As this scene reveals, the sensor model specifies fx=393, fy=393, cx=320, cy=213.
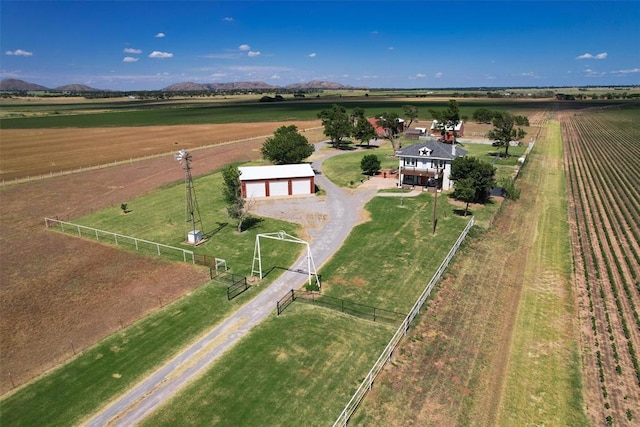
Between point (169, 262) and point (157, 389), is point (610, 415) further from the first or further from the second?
point (169, 262)

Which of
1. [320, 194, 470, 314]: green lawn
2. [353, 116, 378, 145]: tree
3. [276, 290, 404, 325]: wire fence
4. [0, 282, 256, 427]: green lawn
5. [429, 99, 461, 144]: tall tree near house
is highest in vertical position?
[429, 99, 461, 144]: tall tree near house

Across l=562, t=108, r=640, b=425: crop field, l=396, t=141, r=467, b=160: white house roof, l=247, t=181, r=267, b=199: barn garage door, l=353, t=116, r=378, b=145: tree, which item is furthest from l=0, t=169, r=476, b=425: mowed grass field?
l=353, t=116, r=378, b=145: tree

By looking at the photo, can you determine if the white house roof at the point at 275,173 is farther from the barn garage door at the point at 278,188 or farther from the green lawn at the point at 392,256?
the green lawn at the point at 392,256

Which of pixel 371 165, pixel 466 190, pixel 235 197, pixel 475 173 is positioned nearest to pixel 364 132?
pixel 371 165

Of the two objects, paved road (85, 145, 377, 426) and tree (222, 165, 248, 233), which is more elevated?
tree (222, 165, 248, 233)

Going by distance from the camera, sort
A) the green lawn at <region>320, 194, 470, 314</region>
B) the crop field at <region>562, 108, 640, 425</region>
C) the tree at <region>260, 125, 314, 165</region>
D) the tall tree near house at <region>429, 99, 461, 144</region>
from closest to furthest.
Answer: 1. the crop field at <region>562, 108, 640, 425</region>
2. the green lawn at <region>320, 194, 470, 314</region>
3. the tree at <region>260, 125, 314, 165</region>
4. the tall tree near house at <region>429, 99, 461, 144</region>

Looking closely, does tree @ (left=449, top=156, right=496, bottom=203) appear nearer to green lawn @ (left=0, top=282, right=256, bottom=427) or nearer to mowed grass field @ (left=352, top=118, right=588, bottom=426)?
mowed grass field @ (left=352, top=118, right=588, bottom=426)

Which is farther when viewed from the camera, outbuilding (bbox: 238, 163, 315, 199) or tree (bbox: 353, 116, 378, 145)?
tree (bbox: 353, 116, 378, 145)

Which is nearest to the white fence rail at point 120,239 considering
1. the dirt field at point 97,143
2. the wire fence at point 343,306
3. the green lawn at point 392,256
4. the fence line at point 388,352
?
the wire fence at point 343,306
